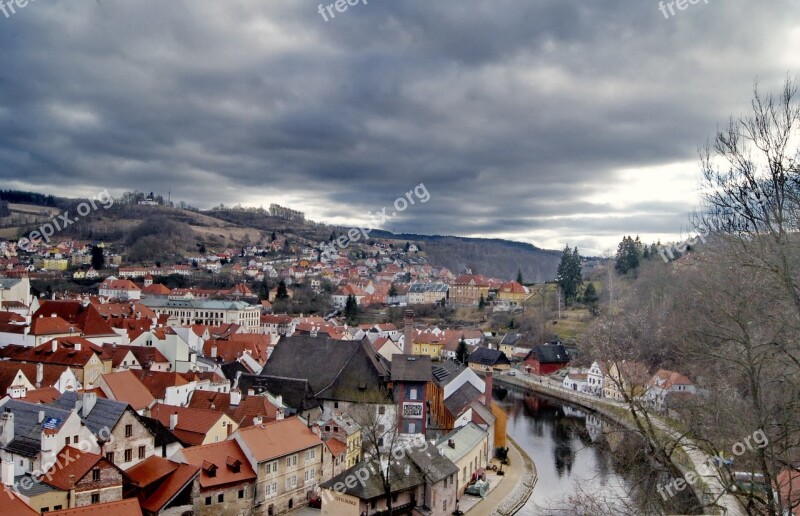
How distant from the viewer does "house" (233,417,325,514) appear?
61.6ft

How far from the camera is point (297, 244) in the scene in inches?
6280

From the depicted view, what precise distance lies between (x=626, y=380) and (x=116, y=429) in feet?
46.9

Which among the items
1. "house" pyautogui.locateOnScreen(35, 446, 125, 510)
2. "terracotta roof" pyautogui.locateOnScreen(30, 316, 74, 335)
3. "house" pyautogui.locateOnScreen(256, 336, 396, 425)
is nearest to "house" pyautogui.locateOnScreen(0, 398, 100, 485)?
"house" pyautogui.locateOnScreen(35, 446, 125, 510)

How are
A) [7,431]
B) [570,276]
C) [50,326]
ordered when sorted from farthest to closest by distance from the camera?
1. [570,276]
2. [50,326]
3. [7,431]

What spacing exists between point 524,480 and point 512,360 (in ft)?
119

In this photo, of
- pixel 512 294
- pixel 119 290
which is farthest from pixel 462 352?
pixel 119 290

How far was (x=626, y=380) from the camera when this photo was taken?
14961mm

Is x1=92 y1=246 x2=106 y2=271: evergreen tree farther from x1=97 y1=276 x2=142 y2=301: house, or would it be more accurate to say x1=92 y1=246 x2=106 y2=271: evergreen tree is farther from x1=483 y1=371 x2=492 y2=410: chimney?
x1=483 y1=371 x2=492 y2=410: chimney

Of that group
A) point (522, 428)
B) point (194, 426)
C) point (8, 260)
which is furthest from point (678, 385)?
point (8, 260)

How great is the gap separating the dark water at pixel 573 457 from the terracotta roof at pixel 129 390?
1463cm

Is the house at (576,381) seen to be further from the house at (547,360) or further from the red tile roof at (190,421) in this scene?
the red tile roof at (190,421)

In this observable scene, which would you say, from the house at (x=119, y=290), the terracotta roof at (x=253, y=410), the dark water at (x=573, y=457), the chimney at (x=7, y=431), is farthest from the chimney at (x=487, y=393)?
the house at (x=119, y=290)

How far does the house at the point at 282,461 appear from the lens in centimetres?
1877

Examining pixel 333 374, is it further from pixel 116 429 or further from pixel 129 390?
pixel 116 429
